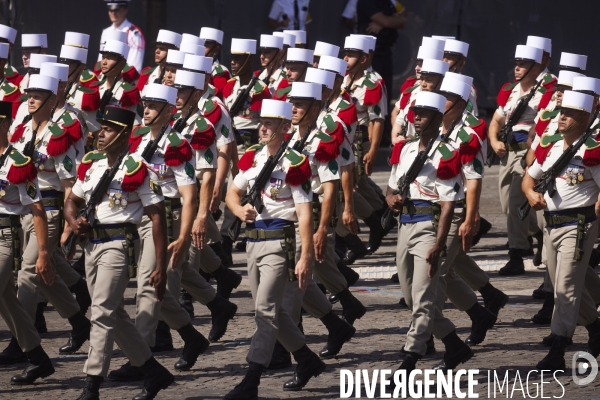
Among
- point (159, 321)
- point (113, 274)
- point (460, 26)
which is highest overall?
point (460, 26)

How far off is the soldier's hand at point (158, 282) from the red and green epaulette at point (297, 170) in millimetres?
1066

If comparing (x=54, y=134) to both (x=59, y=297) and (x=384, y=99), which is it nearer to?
(x=59, y=297)

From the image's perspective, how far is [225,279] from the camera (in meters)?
11.9

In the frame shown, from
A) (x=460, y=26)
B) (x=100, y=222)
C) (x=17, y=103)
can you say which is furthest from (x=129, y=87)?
(x=460, y=26)

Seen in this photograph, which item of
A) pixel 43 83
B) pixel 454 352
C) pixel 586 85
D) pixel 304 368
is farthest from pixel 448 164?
pixel 43 83

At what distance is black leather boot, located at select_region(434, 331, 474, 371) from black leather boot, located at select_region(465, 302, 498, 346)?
79cm

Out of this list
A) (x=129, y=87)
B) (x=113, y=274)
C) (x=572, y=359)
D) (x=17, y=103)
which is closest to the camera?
(x=113, y=274)

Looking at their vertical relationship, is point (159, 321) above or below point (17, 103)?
below

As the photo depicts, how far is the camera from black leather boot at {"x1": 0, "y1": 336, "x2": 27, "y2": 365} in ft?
33.8

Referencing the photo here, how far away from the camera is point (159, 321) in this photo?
10750mm

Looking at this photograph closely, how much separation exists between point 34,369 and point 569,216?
3.98 metres

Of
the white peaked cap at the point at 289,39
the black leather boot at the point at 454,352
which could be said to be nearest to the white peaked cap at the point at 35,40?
the white peaked cap at the point at 289,39

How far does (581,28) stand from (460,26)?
1755mm

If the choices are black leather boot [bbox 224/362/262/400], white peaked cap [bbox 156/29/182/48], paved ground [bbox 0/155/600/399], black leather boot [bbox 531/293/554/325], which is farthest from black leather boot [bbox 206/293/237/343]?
white peaked cap [bbox 156/29/182/48]
